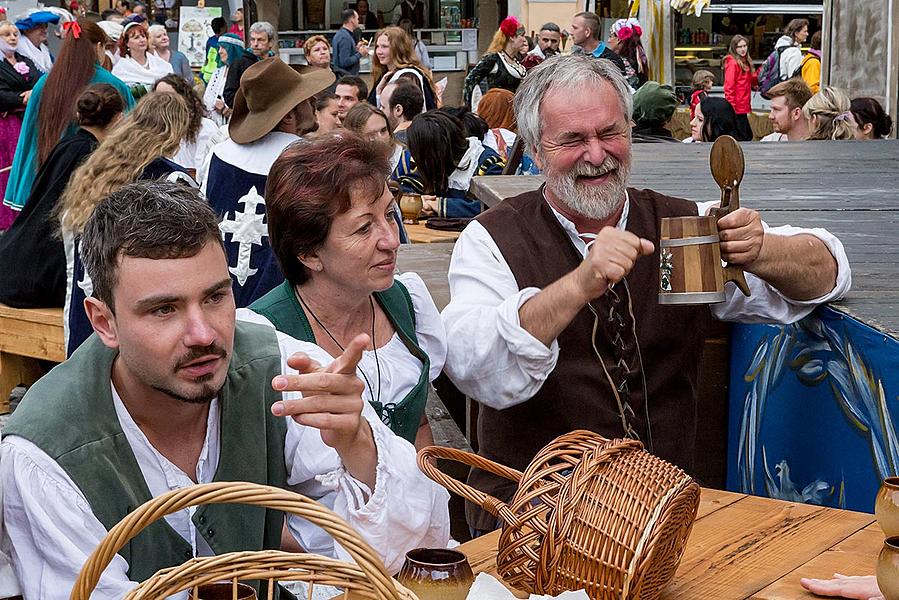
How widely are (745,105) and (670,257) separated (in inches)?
423

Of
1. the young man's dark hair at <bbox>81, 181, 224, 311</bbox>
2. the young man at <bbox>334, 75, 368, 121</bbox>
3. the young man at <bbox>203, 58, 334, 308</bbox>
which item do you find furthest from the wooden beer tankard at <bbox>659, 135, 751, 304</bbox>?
the young man at <bbox>334, 75, 368, 121</bbox>

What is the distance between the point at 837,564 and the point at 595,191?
45.2 inches

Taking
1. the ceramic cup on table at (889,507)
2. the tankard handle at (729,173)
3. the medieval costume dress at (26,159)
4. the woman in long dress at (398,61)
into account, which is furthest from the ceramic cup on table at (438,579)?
the woman in long dress at (398,61)

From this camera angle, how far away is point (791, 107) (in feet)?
24.7

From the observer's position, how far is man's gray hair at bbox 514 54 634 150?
279 cm

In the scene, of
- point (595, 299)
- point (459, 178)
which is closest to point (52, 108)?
point (459, 178)

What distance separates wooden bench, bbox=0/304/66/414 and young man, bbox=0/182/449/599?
3.29 m

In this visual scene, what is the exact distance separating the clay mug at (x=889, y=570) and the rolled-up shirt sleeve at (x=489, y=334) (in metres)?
1.02

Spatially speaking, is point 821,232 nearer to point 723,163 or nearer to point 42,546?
point 723,163

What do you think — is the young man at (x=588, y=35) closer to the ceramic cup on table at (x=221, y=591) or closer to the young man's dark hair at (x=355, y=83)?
the young man's dark hair at (x=355, y=83)

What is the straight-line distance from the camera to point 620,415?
2.75m

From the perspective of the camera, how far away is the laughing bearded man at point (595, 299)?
2730 mm

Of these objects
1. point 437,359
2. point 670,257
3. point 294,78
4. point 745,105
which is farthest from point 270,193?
point 745,105

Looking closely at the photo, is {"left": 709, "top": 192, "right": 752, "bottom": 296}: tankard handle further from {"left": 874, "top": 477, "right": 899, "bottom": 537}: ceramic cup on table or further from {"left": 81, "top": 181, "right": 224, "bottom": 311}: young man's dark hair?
{"left": 81, "top": 181, "right": 224, "bottom": 311}: young man's dark hair
